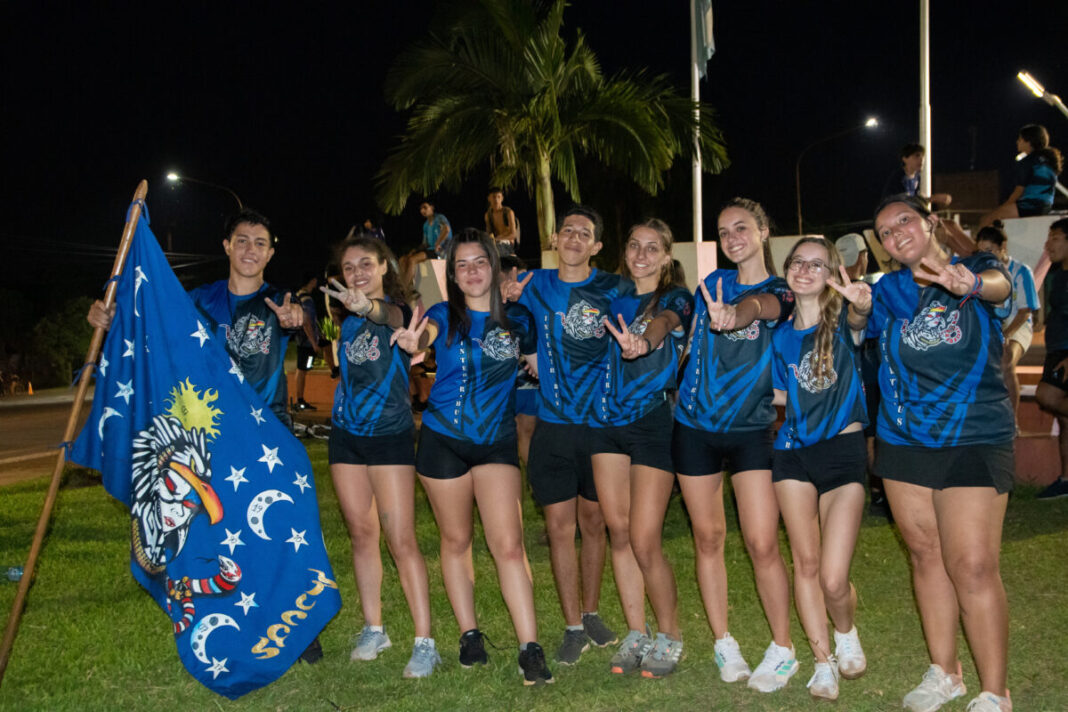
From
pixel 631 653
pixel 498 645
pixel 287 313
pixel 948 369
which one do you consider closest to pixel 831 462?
pixel 948 369

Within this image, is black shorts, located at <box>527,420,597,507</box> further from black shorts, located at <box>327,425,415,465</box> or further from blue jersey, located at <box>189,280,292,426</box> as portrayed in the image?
blue jersey, located at <box>189,280,292,426</box>

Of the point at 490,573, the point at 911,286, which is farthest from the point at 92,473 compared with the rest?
the point at 911,286

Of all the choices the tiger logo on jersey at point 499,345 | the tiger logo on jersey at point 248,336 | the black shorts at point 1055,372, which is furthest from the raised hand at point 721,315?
the black shorts at point 1055,372

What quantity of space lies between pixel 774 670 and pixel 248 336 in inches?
118

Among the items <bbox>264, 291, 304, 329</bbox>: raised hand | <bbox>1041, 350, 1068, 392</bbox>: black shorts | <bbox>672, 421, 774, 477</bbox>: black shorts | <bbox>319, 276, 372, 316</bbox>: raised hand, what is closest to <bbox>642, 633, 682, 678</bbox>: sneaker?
<bbox>672, 421, 774, 477</bbox>: black shorts

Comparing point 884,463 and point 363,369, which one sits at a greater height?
point 363,369

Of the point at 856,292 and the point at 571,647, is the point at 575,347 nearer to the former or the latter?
the point at 856,292

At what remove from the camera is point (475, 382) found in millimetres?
4750

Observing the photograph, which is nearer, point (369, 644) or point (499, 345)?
point (499, 345)

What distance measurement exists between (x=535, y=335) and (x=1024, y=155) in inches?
323

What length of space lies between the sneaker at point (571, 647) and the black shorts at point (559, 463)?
68 cm

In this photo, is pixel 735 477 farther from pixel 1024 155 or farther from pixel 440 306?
pixel 1024 155

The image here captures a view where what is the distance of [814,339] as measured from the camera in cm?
438

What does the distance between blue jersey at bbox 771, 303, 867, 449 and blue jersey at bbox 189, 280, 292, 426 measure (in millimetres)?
2478
